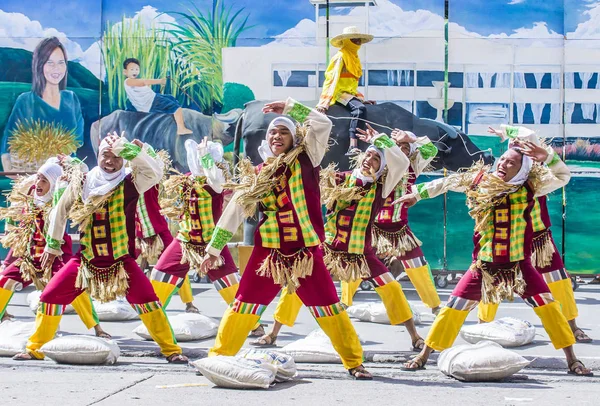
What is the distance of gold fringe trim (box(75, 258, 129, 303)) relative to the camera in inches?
276

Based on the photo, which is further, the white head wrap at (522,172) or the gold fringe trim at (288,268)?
the white head wrap at (522,172)

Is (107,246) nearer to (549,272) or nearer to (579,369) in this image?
(579,369)

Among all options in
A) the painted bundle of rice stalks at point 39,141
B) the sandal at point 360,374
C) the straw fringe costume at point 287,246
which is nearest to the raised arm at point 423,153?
the straw fringe costume at point 287,246

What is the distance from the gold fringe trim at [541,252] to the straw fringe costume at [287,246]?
2.38 metres

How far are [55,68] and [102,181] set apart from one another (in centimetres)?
613

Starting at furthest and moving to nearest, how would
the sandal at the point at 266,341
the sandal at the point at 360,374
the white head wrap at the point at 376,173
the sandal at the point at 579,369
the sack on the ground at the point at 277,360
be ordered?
1. the sandal at the point at 266,341
2. the white head wrap at the point at 376,173
3. the sandal at the point at 579,369
4. the sandal at the point at 360,374
5. the sack on the ground at the point at 277,360

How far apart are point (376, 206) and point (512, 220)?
1397mm

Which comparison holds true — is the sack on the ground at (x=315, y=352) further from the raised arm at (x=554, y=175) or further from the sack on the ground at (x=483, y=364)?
the raised arm at (x=554, y=175)

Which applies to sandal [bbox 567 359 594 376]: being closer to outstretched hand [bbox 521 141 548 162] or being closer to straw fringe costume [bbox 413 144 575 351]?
straw fringe costume [bbox 413 144 575 351]

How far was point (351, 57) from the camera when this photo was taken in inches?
452

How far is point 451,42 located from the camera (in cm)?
1180

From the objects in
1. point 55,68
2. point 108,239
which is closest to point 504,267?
point 108,239

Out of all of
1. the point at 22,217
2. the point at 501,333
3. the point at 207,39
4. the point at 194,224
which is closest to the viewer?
the point at 501,333

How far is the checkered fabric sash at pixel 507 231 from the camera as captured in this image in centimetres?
678
